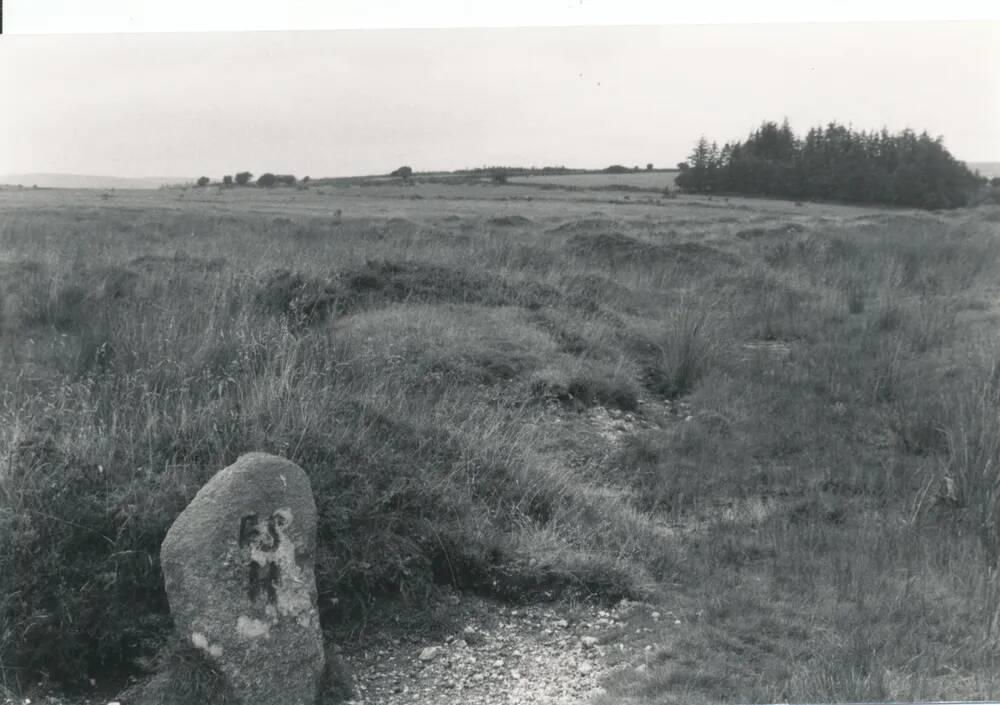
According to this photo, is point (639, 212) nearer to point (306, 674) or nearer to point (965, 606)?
point (965, 606)

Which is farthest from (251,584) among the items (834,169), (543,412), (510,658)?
(834,169)

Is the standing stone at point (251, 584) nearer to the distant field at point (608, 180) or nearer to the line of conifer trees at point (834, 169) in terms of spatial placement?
the distant field at point (608, 180)

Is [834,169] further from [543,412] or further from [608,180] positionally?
[543,412]

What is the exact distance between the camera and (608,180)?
8.83m

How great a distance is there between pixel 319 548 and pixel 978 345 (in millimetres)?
6115

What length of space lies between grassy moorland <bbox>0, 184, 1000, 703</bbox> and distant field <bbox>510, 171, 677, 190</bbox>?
289 mm

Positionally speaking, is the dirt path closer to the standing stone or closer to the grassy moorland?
the grassy moorland

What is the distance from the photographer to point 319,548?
15.9 feet

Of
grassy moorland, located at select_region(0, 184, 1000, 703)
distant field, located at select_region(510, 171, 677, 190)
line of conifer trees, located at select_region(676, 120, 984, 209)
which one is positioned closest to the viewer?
grassy moorland, located at select_region(0, 184, 1000, 703)

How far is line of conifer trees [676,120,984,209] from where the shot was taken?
803 centimetres

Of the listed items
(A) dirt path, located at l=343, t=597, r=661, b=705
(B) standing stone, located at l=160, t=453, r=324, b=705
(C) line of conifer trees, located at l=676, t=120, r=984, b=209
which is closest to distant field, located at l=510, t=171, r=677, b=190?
(C) line of conifer trees, located at l=676, t=120, r=984, b=209

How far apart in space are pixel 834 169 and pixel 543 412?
3758 mm

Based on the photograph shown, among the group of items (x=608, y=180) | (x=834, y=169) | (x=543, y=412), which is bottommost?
(x=543, y=412)

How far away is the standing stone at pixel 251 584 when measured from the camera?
3.91 metres
